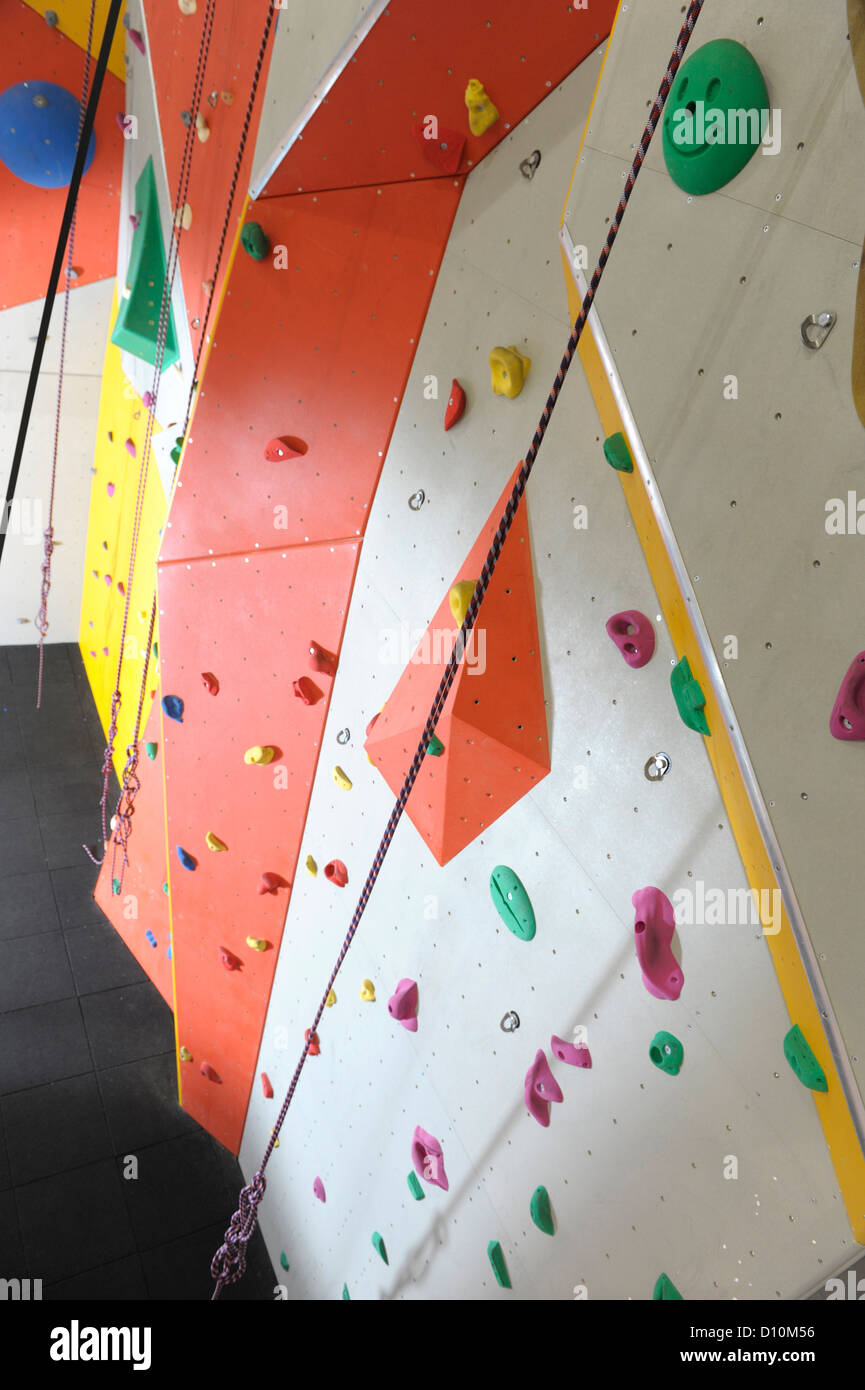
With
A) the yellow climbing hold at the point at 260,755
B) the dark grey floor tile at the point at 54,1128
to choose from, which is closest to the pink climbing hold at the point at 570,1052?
the yellow climbing hold at the point at 260,755

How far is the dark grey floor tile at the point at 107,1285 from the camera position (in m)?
3.06

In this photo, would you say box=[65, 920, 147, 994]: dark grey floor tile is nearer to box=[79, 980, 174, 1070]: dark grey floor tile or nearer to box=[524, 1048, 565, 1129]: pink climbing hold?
box=[79, 980, 174, 1070]: dark grey floor tile

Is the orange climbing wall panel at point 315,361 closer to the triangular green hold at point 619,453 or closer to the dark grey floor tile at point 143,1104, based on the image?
the triangular green hold at point 619,453

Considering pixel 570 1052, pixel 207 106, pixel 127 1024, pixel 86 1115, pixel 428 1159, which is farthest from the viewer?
pixel 127 1024

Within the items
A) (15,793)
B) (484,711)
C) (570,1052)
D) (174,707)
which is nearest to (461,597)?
(484,711)

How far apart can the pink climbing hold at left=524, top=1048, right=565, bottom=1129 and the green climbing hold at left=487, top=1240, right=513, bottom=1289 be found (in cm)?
38

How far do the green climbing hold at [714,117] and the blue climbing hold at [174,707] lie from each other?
8.24 ft

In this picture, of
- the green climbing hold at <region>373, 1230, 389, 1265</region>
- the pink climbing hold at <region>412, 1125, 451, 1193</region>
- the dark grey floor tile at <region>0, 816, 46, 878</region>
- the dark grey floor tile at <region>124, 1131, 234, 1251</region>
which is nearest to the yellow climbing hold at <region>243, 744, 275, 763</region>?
the pink climbing hold at <region>412, 1125, 451, 1193</region>

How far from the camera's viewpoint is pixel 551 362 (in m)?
1.67

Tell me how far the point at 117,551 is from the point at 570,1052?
463cm

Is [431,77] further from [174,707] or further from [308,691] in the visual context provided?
[174,707]

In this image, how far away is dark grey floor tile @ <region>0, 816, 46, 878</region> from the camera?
16.1ft

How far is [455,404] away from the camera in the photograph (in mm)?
1963
